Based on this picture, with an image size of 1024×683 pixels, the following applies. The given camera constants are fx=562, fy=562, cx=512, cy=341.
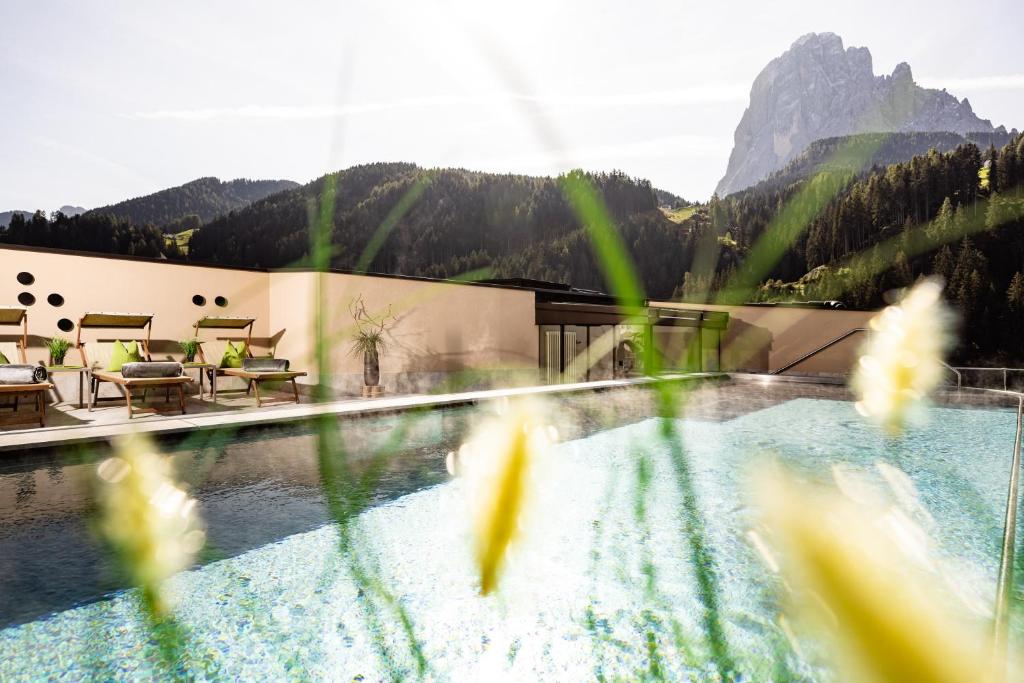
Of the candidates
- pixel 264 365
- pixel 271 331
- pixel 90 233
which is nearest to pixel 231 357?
pixel 264 365

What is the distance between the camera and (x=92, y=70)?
1304cm

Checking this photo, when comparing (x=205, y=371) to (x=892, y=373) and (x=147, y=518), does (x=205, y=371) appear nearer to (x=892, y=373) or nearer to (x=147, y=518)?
(x=147, y=518)

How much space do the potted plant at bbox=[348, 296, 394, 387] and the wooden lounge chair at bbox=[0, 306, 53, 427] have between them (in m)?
4.16

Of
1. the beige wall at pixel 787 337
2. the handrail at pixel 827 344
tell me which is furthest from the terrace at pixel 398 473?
the beige wall at pixel 787 337

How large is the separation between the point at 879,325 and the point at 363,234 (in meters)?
51.3

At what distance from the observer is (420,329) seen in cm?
1096

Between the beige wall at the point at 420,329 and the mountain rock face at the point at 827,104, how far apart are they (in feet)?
521

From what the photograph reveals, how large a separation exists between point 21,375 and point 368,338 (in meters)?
4.68

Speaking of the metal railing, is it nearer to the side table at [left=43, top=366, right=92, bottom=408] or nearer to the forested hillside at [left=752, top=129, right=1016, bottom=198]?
the side table at [left=43, top=366, right=92, bottom=408]

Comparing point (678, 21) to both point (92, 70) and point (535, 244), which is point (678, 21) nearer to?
point (92, 70)

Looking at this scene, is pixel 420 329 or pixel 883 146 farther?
pixel 883 146

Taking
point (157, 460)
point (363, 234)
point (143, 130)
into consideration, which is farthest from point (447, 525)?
point (363, 234)

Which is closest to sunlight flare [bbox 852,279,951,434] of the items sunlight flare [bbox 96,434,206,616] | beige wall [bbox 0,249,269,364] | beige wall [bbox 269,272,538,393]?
beige wall [bbox 269,272,538,393]

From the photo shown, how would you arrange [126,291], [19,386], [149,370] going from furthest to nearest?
[126,291]
[149,370]
[19,386]
